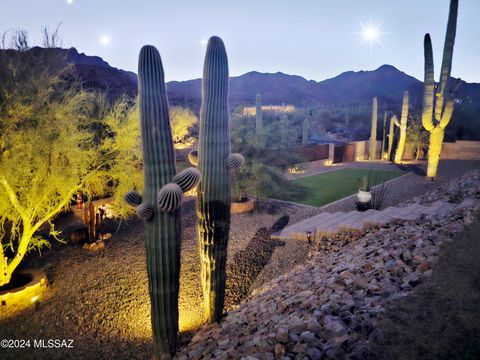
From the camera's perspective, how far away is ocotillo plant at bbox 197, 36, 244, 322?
14.2 ft

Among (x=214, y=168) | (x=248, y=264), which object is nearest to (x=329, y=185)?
(x=248, y=264)

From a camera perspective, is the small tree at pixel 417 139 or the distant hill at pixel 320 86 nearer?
the small tree at pixel 417 139

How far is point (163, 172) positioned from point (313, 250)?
13.8 feet

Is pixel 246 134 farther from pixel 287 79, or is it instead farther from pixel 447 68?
pixel 287 79

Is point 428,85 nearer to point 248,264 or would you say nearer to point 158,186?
point 248,264

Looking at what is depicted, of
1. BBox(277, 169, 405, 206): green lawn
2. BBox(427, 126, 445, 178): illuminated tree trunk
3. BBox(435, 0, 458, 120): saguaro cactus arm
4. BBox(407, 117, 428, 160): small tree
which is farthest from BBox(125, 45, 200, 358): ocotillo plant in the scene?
BBox(407, 117, 428, 160): small tree

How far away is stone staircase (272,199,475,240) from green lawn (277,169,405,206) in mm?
2751

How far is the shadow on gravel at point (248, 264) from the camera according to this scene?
17.8 ft

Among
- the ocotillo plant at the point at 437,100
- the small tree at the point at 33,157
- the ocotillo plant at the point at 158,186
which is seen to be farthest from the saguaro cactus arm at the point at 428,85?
the ocotillo plant at the point at 158,186

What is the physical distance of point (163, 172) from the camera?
3818mm

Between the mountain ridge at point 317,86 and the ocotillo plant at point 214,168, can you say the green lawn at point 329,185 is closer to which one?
the ocotillo plant at point 214,168

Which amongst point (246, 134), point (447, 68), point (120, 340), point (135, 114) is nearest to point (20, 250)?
point (120, 340)

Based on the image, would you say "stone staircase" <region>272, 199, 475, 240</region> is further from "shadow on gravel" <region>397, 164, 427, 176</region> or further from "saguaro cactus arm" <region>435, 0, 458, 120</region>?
"shadow on gravel" <region>397, 164, 427, 176</region>

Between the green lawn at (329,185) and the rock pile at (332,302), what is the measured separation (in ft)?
19.5
